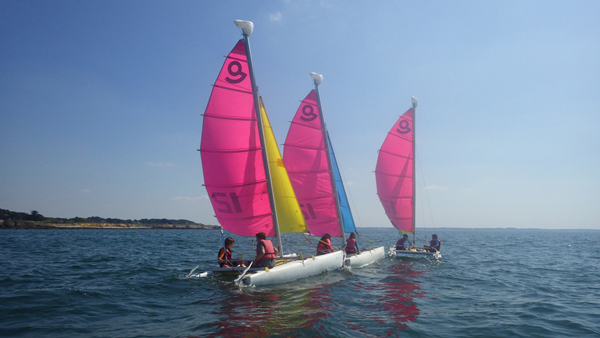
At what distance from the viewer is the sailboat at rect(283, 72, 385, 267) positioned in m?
19.0

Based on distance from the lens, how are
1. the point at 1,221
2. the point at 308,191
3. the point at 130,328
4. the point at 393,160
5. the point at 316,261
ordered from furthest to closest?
the point at 1,221 < the point at 393,160 < the point at 308,191 < the point at 316,261 < the point at 130,328

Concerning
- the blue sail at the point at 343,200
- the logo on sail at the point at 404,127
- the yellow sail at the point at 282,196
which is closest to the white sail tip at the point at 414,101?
the logo on sail at the point at 404,127

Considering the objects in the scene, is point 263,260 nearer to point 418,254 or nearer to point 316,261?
point 316,261

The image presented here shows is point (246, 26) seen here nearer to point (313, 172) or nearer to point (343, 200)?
point (313, 172)

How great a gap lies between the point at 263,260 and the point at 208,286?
2.03m

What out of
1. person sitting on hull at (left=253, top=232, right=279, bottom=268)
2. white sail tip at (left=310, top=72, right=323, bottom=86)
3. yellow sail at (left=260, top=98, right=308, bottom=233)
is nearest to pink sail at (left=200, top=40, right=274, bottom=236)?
yellow sail at (left=260, top=98, right=308, bottom=233)

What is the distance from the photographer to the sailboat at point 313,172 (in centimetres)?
1903

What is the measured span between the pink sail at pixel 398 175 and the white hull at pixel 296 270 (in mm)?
9261

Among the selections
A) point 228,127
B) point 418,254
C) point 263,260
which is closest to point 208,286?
point 263,260

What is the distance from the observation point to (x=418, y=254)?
20.9m

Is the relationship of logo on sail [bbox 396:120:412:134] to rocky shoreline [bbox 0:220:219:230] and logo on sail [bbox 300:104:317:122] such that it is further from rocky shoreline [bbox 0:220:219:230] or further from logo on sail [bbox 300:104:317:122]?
rocky shoreline [bbox 0:220:219:230]

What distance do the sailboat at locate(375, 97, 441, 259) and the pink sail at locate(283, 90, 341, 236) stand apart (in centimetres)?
618

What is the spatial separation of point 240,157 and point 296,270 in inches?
182

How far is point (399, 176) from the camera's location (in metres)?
23.9
